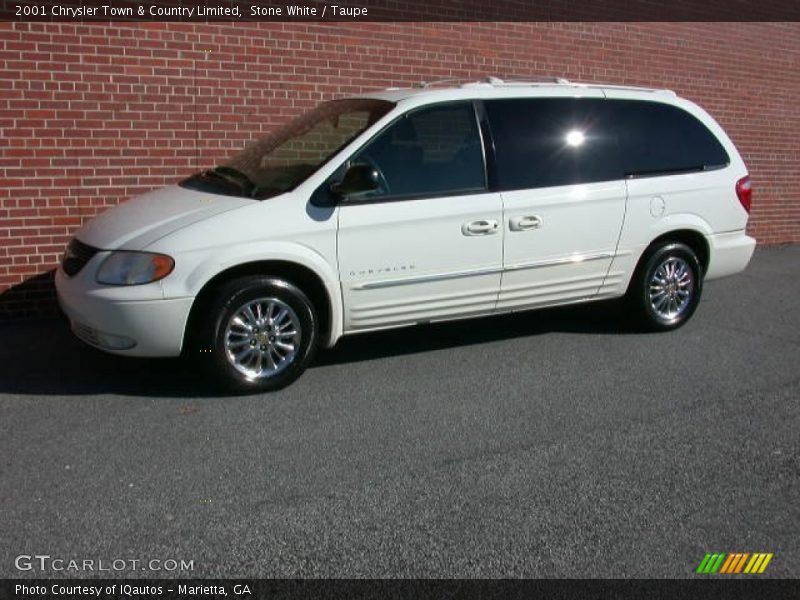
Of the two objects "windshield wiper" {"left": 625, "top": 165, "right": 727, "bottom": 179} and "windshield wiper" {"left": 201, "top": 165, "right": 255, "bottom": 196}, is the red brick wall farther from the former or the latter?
"windshield wiper" {"left": 625, "top": 165, "right": 727, "bottom": 179}

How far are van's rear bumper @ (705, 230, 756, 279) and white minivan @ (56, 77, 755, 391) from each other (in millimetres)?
18

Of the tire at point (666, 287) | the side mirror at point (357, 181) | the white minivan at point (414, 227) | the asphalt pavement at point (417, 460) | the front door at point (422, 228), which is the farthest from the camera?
the tire at point (666, 287)

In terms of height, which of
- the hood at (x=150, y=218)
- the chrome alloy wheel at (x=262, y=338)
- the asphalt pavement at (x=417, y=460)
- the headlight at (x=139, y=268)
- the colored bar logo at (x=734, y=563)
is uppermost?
the hood at (x=150, y=218)

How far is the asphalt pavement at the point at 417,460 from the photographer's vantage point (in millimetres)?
3510

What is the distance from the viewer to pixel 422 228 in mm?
5617

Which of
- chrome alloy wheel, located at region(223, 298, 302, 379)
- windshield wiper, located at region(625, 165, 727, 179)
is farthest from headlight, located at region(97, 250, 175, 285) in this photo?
windshield wiper, located at region(625, 165, 727, 179)

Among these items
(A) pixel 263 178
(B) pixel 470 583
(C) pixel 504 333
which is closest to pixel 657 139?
(C) pixel 504 333

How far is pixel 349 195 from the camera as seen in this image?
17.8 ft

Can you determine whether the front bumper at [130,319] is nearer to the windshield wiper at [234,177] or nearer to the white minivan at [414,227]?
the white minivan at [414,227]

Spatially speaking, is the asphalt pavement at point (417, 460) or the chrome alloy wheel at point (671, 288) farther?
the chrome alloy wheel at point (671, 288)

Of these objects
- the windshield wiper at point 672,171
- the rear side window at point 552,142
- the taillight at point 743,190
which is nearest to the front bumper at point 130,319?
the rear side window at point 552,142

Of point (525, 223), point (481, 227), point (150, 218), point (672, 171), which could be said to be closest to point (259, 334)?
point (150, 218)

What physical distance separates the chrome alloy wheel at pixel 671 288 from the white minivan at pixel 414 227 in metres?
0.01

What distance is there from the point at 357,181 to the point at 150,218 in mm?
1291
